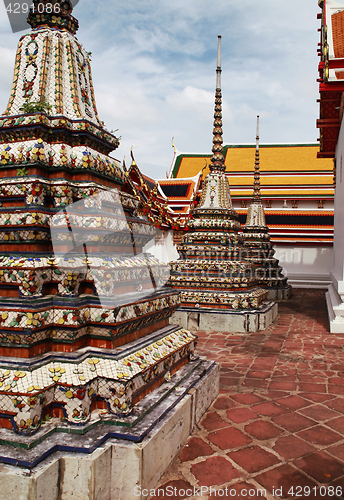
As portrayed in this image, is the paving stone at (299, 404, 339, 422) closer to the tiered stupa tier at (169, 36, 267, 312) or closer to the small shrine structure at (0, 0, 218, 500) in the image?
the small shrine structure at (0, 0, 218, 500)

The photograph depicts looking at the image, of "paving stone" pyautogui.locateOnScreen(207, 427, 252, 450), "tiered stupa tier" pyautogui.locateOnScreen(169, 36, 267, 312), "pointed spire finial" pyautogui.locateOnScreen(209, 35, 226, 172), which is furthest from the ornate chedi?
"paving stone" pyautogui.locateOnScreen(207, 427, 252, 450)

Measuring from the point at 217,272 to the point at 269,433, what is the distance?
4.65 m

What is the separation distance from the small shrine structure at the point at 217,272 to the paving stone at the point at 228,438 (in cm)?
404

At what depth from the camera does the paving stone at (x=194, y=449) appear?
2.63 meters

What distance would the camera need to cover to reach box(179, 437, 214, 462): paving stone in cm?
263

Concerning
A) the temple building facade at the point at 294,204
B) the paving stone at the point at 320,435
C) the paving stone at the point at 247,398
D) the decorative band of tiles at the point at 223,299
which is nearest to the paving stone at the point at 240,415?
the paving stone at the point at 247,398

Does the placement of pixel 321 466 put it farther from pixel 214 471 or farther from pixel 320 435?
pixel 214 471

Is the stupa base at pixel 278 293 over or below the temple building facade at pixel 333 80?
below

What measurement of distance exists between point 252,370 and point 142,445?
2892 millimetres

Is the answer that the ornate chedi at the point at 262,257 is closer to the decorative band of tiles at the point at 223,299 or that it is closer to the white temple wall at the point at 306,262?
the decorative band of tiles at the point at 223,299

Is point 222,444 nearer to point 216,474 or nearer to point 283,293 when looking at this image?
point 216,474

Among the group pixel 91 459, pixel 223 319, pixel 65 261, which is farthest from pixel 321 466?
pixel 223 319

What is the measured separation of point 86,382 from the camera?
2283 mm

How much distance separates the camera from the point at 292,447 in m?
2.82
